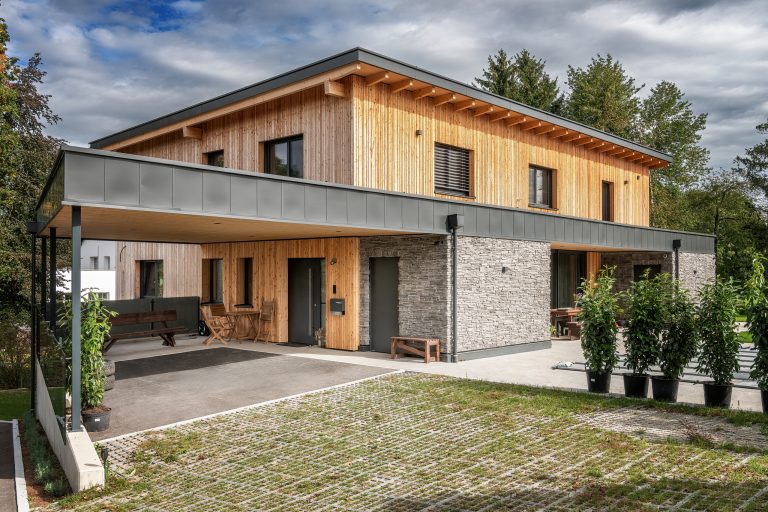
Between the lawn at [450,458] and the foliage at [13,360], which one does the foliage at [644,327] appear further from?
the foliage at [13,360]

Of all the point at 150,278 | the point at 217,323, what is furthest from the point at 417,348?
the point at 150,278

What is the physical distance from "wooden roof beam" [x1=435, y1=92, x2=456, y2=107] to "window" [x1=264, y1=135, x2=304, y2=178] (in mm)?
3632

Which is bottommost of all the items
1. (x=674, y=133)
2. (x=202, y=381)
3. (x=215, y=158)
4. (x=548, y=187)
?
(x=202, y=381)

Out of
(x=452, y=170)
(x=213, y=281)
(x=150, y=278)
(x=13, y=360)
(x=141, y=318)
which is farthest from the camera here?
(x=150, y=278)

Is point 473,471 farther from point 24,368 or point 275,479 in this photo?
point 24,368

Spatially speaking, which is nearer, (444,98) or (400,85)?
(400,85)

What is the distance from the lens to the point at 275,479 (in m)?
5.63

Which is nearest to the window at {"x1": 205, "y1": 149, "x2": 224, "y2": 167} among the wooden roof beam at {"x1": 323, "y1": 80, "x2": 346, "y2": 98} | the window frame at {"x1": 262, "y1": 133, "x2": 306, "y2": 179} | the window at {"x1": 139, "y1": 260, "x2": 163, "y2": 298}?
the window frame at {"x1": 262, "y1": 133, "x2": 306, "y2": 179}

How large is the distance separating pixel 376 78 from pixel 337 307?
5.47 metres

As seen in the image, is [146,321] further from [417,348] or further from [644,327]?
[644,327]

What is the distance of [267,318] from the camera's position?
15828mm

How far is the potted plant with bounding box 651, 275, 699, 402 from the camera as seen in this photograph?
8547 millimetres

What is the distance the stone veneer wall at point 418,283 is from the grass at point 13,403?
22.6 ft

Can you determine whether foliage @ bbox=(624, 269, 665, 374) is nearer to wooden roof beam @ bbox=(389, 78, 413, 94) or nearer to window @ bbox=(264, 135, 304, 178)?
wooden roof beam @ bbox=(389, 78, 413, 94)
